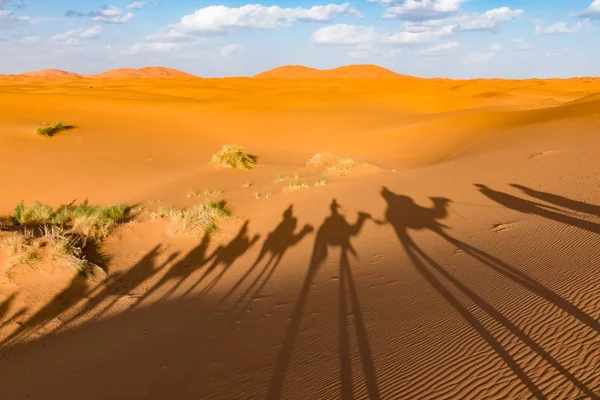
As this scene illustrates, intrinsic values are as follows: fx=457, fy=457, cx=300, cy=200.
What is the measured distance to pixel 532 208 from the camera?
846cm

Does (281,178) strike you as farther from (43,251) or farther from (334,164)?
(43,251)

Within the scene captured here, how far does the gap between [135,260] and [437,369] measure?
5.62 m

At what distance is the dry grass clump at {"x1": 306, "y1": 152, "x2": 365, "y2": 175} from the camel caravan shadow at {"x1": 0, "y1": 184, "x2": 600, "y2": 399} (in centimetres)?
335

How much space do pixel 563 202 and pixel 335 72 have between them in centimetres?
11719

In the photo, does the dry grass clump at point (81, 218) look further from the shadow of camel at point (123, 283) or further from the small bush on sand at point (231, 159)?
the small bush on sand at point (231, 159)

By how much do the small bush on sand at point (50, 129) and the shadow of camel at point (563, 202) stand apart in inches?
649

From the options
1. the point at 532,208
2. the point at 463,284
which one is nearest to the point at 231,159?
the point at 532,208

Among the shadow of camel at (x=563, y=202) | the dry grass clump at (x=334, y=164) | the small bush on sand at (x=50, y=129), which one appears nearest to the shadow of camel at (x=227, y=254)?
the dry grass clump at (x=334, y=164)

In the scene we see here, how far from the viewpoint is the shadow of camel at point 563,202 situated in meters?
7.77

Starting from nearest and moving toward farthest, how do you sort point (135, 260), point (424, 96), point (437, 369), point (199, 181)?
1. point (437, 369)
2. point (135, 260)
3. point (199, 181)
4. point (424, 96)

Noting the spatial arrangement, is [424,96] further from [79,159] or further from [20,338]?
[20,338]

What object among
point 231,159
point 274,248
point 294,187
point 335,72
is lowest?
point 274,248

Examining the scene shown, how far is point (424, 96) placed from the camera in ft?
150

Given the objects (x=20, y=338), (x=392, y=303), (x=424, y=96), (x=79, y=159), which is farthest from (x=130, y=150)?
(x=424, y=96)
